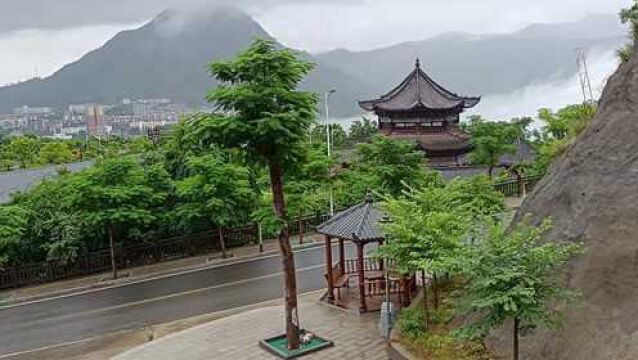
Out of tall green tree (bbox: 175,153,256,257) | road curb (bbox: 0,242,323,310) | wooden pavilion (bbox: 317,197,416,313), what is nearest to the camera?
wooden pavilion (bbox: 317,197,416,313)

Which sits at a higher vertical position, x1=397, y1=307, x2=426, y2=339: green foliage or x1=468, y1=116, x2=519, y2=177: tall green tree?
x1=468, y1=116, x2=519, y2=177: tall green tree

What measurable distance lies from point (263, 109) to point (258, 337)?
6.05 meters

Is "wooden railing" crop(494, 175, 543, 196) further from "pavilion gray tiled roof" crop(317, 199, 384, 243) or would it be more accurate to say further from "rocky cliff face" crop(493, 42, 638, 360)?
"rocky cliff face" crop(493, 42, 638, 360)

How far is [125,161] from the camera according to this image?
26734 millimetres

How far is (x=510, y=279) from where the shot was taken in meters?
9.52

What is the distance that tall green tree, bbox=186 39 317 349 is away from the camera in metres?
14.5

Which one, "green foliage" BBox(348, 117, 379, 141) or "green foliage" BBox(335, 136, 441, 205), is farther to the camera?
"green foliage" BBox(348, 117, 379, 141)

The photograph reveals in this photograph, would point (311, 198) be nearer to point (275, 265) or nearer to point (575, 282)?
point (275, 265)

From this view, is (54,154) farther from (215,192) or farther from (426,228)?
(426,228)

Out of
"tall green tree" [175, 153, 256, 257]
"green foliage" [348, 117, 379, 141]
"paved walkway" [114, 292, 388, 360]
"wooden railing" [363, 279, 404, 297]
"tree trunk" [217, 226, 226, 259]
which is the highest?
"green foliage" [348, 117, 379, 141]

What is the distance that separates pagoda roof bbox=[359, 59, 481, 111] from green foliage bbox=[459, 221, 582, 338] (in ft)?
113

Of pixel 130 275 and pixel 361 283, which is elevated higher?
pixel 361 283

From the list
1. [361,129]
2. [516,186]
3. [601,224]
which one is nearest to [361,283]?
[601,224]

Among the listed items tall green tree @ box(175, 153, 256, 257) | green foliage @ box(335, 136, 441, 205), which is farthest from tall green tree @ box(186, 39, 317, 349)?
tall green tree @ box(175, 153, 256, 257)
